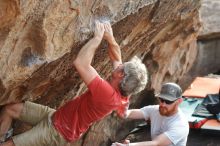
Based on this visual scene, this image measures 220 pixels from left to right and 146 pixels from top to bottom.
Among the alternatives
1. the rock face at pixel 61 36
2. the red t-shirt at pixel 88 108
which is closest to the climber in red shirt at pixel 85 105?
the red t-shirt at pixel 88 108

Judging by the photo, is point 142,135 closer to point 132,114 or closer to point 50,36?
point 132,114

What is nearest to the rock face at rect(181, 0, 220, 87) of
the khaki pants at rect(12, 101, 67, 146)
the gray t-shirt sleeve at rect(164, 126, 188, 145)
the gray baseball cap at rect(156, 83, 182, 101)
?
the gray baseball cap at rect(156, 83, 182, 101)

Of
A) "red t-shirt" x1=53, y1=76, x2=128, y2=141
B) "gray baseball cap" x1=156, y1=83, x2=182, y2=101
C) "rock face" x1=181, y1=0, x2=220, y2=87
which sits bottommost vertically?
"rock face" x1=181, y1=0, x2=220, y2=87

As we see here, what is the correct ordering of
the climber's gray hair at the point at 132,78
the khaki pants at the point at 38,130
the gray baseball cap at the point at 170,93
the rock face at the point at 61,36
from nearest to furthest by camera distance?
the rock face at the point at 61,36 < the climber's gray hair at the point at 132,78 < the khaki pants at the point at 38,130 < the gray baseball cap at the point at 170,93

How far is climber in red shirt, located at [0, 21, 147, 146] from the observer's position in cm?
477

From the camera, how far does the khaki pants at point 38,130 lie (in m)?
5.05

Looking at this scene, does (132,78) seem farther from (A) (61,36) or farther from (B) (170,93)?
(B) (170,93)

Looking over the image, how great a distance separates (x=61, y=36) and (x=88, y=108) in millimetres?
734

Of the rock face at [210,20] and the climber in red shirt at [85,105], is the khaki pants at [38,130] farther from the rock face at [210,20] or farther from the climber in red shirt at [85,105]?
the rock face at [210,20]

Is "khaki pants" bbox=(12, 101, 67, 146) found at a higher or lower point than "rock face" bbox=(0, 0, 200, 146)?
lower

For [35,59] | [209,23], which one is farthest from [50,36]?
[209,23]

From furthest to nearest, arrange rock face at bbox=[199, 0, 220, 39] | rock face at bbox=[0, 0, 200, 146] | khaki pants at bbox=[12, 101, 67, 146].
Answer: rock face at bbox=[199, 0, 220, 39] < khaki pants at bbox=[12, 101, 67, 146] < rock face at bbox=[0, 0, 200, 146]

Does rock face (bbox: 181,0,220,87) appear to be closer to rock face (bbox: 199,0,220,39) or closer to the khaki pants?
rock face (bbox: 199,0,220,39)

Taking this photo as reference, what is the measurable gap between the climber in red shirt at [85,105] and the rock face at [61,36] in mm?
161
